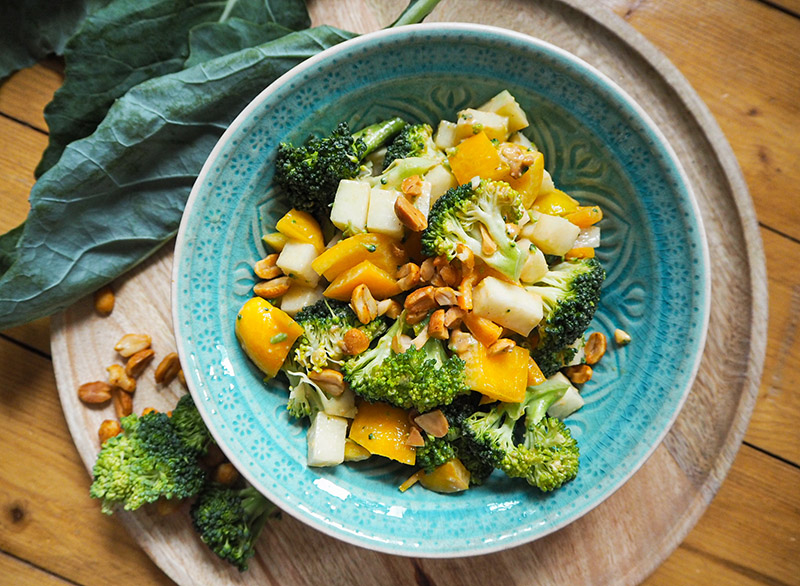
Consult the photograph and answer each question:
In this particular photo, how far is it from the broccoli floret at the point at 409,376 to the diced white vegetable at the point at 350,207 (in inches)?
17.6

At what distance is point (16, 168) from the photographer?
2.76 meters

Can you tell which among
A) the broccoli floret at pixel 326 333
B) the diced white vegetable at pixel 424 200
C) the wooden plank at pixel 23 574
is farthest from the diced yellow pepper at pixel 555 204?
the wooden plank at pixel 23 574

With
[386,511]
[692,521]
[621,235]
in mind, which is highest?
[621,235]

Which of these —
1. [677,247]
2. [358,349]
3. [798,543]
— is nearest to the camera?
[358,349]

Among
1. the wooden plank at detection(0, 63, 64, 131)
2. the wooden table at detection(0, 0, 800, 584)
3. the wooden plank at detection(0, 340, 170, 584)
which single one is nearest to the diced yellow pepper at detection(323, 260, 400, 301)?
the wooden table at detection(0, 0, 800, 584)

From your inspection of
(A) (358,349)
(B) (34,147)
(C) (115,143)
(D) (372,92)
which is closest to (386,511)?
(A) (358,349)

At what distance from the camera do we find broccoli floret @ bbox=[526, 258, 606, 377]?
223 cm

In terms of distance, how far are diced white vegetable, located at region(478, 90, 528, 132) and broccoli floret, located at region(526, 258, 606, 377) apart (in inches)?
23.4

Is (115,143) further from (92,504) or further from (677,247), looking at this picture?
(677,247)

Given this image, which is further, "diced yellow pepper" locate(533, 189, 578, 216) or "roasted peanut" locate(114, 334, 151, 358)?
"roasted peanut" locate(114, 334, 151, 358)

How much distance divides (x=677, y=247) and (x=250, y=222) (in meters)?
1.71

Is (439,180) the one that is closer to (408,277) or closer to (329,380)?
(408,277)

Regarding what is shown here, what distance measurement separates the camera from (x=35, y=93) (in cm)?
275

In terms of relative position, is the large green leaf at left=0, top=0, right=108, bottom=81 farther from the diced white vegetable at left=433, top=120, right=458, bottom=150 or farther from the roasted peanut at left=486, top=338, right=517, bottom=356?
the roasted peanut at left=486, top=338, right=517, bottom=356
